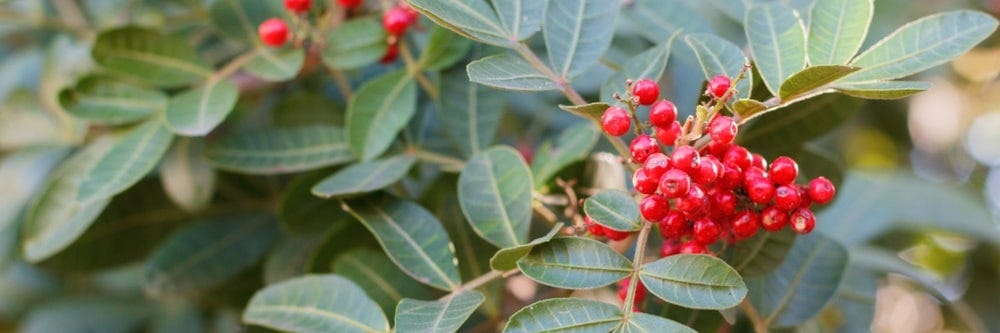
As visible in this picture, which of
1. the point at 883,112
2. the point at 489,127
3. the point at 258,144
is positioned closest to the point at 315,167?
the point at 258,144

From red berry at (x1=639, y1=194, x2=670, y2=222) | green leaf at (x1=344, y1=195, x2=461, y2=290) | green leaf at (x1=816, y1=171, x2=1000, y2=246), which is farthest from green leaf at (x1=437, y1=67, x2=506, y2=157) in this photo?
green leaf at (x1=816, y1=171, x2=1000, y2=246)

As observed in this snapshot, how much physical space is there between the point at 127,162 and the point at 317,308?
30 centimetres

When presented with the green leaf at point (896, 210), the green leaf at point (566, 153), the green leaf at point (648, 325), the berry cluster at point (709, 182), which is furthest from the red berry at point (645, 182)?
the green leaf at point (896, 210)

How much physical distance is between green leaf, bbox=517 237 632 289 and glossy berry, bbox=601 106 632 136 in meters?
0.09

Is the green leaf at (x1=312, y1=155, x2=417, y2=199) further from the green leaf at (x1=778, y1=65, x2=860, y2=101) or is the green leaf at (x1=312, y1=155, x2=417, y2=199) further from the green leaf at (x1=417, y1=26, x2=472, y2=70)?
the green leaf at (x1=778, y1=65, x2=860, y2=101)

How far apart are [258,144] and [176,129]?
0.11 metres

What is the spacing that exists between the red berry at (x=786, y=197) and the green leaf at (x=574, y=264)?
0.44ft

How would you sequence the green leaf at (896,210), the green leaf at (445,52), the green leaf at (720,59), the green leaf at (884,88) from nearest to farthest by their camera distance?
the green leaf at (884,88) < the green leaf at (720,59) < the green leaf at (445,52) < the green leaf at (896,210)

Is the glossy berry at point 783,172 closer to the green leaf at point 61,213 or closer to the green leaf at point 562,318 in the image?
the green leaf at point 562,318

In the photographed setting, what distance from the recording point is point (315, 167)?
3.50ft

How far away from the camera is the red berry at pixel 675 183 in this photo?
711 millimetres

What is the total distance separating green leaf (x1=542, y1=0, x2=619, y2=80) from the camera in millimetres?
894

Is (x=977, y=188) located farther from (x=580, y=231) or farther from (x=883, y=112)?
(x=580, y=231)

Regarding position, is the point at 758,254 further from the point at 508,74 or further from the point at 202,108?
the point at 202,108
